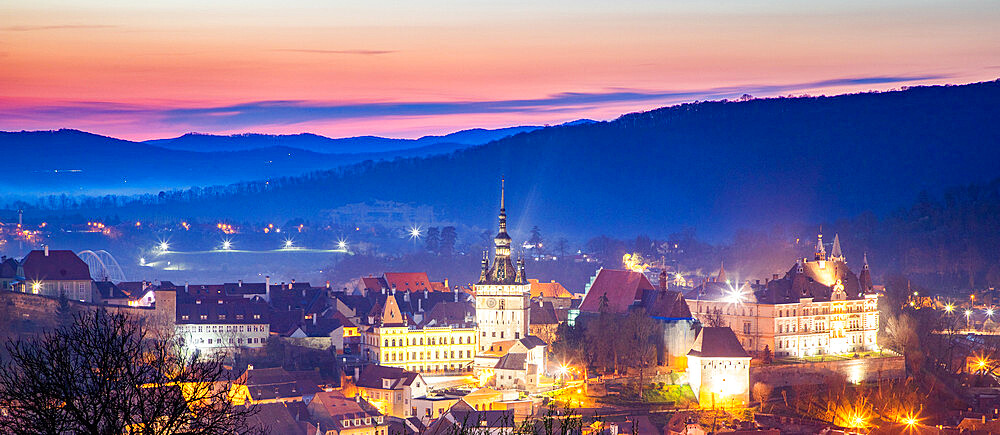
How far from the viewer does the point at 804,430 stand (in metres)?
68.2

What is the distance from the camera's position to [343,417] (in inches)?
2547

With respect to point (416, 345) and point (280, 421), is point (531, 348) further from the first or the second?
point (280, 421)

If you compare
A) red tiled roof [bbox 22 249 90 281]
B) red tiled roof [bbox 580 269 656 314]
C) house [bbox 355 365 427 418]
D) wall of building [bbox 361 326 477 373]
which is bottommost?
house [bbox 355 365 427 418]

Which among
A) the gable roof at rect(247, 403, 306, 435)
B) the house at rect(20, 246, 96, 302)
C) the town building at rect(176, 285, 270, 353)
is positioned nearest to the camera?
the gable roof at rect(247, 403, 306, 435)

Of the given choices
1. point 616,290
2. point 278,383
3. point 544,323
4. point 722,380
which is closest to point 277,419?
point 278,383

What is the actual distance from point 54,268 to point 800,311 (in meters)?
41.5

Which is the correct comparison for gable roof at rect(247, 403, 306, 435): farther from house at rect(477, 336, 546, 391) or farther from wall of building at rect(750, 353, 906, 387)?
wall of building at rect(750, 353, 906, 387)

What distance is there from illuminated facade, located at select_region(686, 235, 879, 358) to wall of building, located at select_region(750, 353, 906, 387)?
2402 millimetres

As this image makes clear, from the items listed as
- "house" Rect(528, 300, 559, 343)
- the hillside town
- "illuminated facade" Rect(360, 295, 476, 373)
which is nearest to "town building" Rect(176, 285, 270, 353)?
the hillside town

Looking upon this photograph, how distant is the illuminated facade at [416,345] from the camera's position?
79.7m

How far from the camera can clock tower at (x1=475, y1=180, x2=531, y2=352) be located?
267ft

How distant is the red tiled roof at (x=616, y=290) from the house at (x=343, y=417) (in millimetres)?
22069

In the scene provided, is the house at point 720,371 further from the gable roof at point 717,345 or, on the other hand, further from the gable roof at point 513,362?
the gable roof at point 513,362

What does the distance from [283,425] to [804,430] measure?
21328 mm
